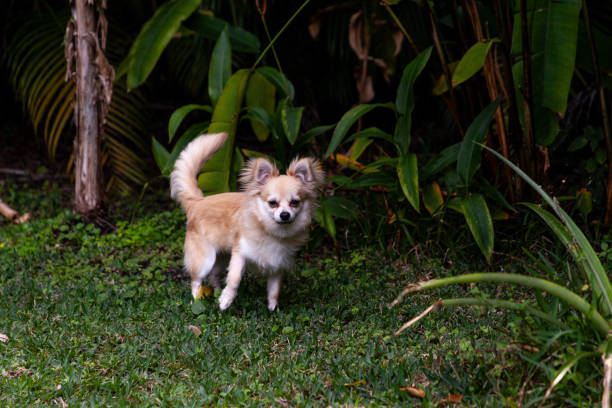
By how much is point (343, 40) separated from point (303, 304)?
366cm

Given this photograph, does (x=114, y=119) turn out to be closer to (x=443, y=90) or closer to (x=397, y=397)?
(x=443, y=90)

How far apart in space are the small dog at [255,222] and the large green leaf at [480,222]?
1062 mm

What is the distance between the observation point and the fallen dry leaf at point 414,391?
10.4 feet

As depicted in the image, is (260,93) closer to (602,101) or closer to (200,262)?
(200,262)

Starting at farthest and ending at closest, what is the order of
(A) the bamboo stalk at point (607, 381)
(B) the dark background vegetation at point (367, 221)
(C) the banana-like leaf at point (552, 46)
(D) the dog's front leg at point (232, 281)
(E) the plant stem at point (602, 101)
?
(E) the plant stem at point (602, 101) → (D) the dog's front leg at point (232, 281) → (C) the banana-like leaf at point (552, 46) → (B) the dark background vegetation at point (367, 221) → (A) the bamboo stalk at point (607, 381)

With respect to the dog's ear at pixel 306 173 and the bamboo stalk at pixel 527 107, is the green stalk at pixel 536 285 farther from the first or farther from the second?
the bamboo stalk at pixel 527 107

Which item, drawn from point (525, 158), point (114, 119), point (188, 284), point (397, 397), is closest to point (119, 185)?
point (114, 119)

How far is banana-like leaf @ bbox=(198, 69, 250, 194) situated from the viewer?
5.44 metres

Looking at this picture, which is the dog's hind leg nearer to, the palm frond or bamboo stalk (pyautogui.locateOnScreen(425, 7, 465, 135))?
bamboo stalk (pyautogui.locateOnScreen(425, 7, 465, 135))

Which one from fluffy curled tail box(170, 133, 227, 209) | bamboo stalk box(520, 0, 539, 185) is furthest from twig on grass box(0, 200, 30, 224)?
bamboo stalk box(520, 0, 539, 185)

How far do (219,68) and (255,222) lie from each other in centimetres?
171

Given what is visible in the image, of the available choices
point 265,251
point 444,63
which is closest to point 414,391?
point 265,251

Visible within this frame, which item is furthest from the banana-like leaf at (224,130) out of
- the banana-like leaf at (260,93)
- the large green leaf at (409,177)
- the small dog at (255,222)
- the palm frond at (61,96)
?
the palm frond at (61,96)

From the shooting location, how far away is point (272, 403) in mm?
3234
